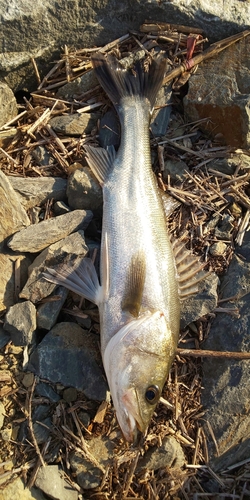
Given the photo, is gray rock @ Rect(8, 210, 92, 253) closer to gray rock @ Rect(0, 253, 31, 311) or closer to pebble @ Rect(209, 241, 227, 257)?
gray rock @ Rect(0, 253, 31, 311)

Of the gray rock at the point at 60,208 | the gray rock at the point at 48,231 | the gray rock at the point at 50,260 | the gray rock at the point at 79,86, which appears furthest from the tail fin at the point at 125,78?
the gray rock at the point at 50,260

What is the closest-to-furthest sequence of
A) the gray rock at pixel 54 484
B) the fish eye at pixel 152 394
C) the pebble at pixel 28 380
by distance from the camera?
the gray rock at pixel 54 484, the fish eye at pixel 152 394, the pebble at pixel 28 380

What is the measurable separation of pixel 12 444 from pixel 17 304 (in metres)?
1.15

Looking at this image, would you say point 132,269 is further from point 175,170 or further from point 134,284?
point 175,170

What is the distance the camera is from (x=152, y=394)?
3801 mm

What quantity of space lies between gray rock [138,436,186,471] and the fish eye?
459 millimetres

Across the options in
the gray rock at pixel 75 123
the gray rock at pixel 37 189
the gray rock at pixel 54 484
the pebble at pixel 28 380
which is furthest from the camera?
the gray rock at pixel 75 123

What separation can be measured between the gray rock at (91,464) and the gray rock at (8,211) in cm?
195

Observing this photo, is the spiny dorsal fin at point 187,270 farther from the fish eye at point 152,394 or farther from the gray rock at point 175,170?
the fish eye at point 152,394

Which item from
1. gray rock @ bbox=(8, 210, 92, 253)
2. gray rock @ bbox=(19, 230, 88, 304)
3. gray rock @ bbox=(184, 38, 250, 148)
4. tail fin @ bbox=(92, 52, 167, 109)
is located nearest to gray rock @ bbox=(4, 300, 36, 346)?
gray rock @ bbox=(19, 230, 88, 304)

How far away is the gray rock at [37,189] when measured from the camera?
4492 millimetres

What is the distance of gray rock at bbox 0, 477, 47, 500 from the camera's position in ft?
11.6

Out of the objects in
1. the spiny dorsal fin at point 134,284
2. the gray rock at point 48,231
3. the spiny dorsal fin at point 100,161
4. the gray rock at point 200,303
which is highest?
the spiny dorsal fin at point 100,161

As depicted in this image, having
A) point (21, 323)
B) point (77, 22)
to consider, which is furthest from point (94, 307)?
point (77, 22)
